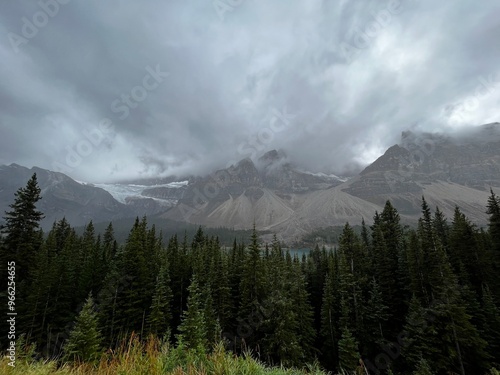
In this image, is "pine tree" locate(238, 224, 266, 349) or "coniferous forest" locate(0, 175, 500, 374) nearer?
"coniferous forest" locate(0, 175, 500, 374)

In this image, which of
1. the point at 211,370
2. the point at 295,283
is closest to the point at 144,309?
the point at 295,283

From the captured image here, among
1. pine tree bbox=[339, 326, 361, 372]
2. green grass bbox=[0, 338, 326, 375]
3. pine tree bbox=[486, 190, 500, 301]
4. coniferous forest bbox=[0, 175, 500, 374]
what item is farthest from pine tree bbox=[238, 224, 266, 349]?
pine tree bbox=[486, 190, 500, 301]

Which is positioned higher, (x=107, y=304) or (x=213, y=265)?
(x=213, y=265)

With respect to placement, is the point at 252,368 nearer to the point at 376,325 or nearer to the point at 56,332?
the point at 376,325

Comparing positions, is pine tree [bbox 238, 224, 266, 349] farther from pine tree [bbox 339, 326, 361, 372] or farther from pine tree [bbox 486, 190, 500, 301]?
pine tree [bbox 486, 190, 500, 301]

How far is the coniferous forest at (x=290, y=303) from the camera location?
27250mm

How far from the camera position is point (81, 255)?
53.0m

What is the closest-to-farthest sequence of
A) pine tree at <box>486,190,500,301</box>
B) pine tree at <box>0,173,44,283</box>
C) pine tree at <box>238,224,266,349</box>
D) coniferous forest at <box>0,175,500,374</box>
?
coniferous forest at <box>0,175,500,374</box> < pine tree at <box>0,173,44,283</box> < pine tree at <box>486,190,500,301</box> < pine tree at <box>238,224,266,349</box>

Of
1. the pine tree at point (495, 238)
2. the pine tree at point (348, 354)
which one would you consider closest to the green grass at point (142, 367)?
the pine tree at point (348, 354)

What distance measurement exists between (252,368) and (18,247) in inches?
1419

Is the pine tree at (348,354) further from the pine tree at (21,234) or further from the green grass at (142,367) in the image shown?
the pine tree at (21,234)

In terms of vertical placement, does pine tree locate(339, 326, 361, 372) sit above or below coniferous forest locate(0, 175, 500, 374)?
below

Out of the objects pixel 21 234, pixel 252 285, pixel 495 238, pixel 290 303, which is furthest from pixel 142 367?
pixel 495 238

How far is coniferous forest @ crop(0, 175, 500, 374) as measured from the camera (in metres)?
27.2
